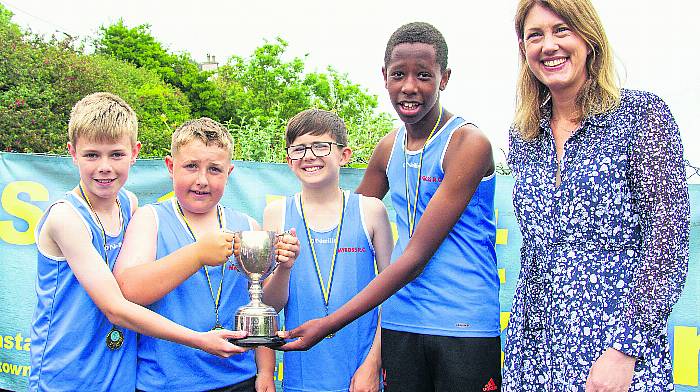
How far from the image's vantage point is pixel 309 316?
10.0ft

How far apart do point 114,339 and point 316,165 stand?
1127mm

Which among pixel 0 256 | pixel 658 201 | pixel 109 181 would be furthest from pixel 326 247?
pixel 0 256

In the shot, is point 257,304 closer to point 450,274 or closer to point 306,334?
point 306,334

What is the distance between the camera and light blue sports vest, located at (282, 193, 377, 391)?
3027mm

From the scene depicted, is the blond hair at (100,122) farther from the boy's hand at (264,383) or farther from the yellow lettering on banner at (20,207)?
the yellow lettering on banner at (20,207)

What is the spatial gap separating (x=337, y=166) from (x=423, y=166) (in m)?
0.43

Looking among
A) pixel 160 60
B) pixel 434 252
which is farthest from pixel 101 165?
pixel 160 60

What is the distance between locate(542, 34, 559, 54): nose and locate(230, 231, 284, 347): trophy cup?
123 cm

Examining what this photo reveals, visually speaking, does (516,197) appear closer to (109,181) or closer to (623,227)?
(623,227)

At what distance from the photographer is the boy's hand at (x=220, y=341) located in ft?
8.93

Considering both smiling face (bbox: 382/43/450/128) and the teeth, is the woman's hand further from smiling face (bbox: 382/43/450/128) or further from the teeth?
smiling face (bbox: 382/43/450/128)

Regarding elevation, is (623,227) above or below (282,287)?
above

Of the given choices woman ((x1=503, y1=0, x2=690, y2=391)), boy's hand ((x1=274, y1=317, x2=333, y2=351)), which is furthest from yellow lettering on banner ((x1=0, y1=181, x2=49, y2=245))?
woman ((x1=503, y1=0, x2=690, y2=391))

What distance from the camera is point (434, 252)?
288 cm
